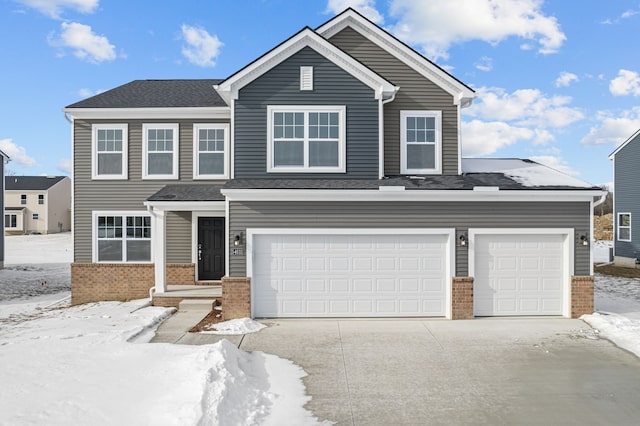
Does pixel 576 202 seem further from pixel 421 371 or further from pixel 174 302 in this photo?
pixel 174 302

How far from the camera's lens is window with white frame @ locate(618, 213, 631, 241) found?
23.9 m

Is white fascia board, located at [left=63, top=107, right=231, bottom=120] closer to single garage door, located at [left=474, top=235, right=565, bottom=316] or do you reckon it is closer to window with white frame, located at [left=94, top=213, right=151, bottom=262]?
window with white frame, located at [left=94, top=213, right=151, bottom=262]

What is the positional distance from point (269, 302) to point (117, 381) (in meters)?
5.02

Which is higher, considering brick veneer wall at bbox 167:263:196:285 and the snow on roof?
the snow on roof

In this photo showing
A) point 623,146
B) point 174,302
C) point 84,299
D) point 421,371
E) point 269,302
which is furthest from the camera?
point 623,146

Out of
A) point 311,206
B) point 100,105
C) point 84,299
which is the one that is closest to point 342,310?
point 311,206

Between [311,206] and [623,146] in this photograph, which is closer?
[311,206]

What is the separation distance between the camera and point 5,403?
5480 millimetres

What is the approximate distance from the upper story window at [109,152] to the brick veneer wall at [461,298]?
35.2 ft

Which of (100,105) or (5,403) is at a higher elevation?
(100,105)

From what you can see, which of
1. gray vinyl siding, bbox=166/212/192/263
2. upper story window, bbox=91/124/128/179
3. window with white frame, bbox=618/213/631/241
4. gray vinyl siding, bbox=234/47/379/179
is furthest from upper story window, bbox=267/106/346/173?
window with white frame, bbox=618/213/631/241

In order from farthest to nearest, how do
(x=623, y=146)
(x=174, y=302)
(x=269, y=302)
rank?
1. (x=623, y=146)
2. (x=174, y=302)
3. (x=269, y=302)

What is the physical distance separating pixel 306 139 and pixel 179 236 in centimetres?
569

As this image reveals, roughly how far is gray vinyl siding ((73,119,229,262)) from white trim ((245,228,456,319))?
435 centimetres
